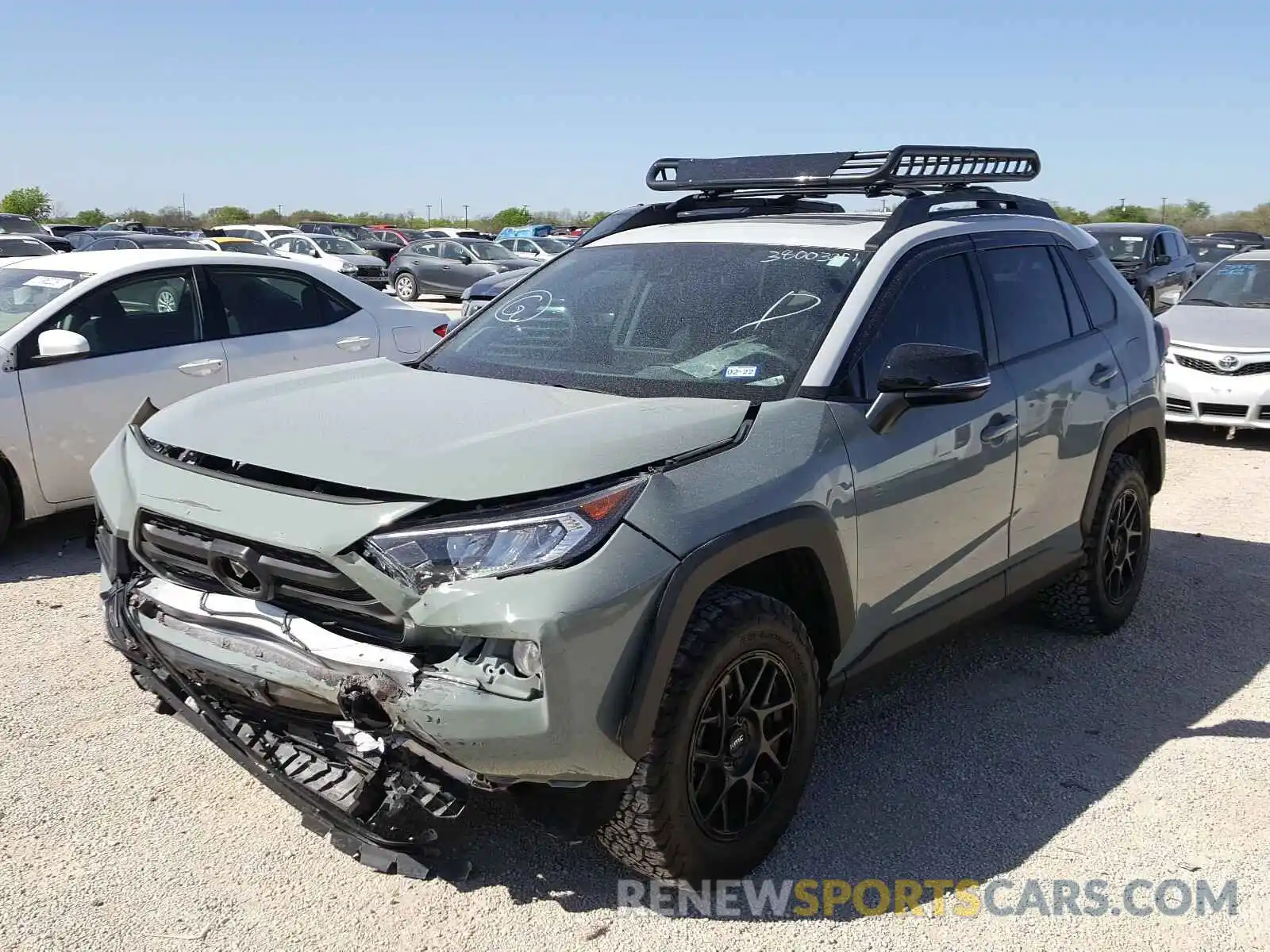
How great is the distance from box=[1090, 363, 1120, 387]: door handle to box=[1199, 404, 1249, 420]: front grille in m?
5.39

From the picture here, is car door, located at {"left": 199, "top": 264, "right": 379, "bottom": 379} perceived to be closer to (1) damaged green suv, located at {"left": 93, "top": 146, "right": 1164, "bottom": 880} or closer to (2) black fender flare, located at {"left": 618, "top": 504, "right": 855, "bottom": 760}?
(1) damaged green suv, located at {"left": 93, "top": 146, "right": 1164, "bottom": 880}

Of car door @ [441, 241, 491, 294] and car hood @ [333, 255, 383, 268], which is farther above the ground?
car hood @ [333, 255, 383, 268]

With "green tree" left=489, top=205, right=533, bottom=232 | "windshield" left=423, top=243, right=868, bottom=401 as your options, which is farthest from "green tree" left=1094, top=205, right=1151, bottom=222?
"windshield" left=423, top=243, right=868, bottom=401

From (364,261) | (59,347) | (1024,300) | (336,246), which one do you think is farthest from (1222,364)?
(336,246)

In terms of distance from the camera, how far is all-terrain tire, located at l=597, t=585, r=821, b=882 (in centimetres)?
284

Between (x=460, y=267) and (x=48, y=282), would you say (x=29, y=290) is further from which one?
(x=460, y=267)

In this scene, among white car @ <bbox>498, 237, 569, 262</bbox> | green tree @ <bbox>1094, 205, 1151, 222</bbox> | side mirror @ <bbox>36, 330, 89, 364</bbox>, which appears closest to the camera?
side mirror @ <bbox>36, 330, 89, 364</bbox>

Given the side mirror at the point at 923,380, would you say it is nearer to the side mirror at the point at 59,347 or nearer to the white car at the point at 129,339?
the white car at the point at 129,339

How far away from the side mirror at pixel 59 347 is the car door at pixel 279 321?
2.82ft

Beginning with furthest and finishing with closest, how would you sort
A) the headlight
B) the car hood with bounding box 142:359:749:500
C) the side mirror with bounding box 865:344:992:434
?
the side mirror with bounding box 865:344:992:434, the car hood with bounding box 142:359:749:500, the headlight

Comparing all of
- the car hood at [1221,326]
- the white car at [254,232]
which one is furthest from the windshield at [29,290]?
the white car at [254,232]

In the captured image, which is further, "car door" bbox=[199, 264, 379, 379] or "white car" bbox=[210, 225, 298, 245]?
"white car" bbox=[210, 225, 298, 245]

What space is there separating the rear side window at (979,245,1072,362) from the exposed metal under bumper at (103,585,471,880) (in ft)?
8.46

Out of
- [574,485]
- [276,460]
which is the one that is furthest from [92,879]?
[574,485]
